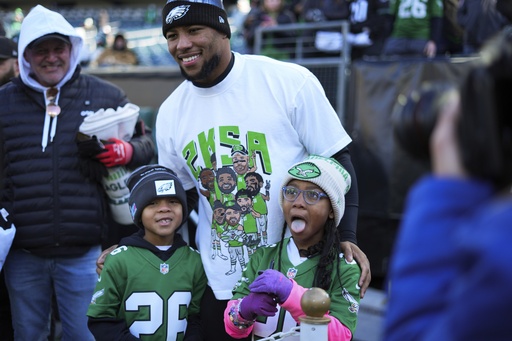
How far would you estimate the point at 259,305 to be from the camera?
2.60 metres

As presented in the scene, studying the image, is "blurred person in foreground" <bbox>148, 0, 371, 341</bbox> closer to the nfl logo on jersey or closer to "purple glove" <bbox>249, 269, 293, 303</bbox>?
the nfl logo on jersey

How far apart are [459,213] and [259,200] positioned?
1935 mm

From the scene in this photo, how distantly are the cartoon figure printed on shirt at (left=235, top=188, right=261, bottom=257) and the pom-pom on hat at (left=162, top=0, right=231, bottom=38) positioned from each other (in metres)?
0.75

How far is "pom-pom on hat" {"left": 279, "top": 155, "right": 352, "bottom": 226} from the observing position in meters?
2.89

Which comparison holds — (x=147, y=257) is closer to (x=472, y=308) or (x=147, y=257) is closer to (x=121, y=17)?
(x=472, y=308)

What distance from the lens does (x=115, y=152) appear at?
3873 millimetres

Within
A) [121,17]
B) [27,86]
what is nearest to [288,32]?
[27,86]

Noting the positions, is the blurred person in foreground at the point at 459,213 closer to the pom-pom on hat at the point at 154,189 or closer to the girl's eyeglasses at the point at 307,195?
the girl's eyeglasses at the point at 307,195

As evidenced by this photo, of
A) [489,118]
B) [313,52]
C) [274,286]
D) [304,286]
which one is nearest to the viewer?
[489,118]

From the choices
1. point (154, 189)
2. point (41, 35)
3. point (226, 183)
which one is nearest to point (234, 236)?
point (226, 183)

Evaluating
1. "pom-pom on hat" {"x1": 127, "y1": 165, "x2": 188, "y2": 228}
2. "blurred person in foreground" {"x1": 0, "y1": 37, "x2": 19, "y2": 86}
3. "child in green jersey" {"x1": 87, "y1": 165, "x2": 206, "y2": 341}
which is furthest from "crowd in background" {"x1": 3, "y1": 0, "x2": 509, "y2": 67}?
"child in green jersey" {"x1": 87, "y1": 165, "x2": 206, "y2": 341}

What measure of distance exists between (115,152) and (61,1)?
21021 millimetres

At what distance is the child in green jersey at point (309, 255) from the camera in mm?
2783

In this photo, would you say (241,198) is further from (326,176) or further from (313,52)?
(313,52)
